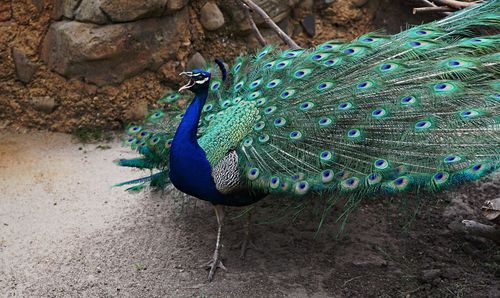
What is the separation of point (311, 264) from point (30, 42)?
10.9 ft

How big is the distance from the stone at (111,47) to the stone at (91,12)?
50mm

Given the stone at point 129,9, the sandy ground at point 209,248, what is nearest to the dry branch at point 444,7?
the sandy ground at point 209,248

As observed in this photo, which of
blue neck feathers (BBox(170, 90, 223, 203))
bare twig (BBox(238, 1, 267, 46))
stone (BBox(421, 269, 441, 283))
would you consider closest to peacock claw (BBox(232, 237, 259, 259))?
blue neck feathers (BBox(170, 90, 223, 203))

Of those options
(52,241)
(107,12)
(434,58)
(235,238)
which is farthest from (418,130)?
(107,12)

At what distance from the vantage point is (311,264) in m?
4.15

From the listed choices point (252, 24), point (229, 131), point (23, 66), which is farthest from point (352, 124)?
point (23, 66)

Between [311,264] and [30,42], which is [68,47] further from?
[311,264]

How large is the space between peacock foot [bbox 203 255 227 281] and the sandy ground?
1.7 inches

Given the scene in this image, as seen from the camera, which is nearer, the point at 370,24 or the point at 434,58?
the point at 434,58

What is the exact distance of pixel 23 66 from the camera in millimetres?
5879

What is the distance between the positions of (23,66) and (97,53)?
2.45ft

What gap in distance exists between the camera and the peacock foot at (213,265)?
4.00 meters

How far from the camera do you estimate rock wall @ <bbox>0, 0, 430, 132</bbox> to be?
5621mm

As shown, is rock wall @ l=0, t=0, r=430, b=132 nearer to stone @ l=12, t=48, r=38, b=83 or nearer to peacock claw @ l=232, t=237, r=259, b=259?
stone @ l=12, t=48, r=38, b=83
